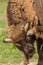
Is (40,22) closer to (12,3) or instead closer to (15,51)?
(12,3)

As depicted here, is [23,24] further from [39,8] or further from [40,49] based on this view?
[40,49]

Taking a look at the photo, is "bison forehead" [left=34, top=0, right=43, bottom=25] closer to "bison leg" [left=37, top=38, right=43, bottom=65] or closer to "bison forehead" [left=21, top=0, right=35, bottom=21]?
"bison forehead" [left=21, top=0, right=35, bottom=21]

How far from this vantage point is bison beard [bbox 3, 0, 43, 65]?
4062 mm

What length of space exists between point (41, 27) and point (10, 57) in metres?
3.28

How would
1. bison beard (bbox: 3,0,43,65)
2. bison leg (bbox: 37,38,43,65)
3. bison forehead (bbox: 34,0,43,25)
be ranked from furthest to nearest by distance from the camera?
1. bison leg (bbox: 37,38,43,65)
2. bison beard (bbox: 3,0,43,65)
3. bison forehead (bbox: 34,0,43,25)

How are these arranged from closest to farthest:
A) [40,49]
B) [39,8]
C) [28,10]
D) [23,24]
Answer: [39,8] → [28,10] → [23,24] → [40,49]

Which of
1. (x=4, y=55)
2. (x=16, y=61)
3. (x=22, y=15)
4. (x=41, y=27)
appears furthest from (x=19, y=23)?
(x=4, y=55)

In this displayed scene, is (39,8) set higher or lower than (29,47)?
higher

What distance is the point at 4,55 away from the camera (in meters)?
7.39

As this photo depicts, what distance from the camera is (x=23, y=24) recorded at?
424cm

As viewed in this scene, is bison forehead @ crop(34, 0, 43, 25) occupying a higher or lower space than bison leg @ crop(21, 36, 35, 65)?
higher

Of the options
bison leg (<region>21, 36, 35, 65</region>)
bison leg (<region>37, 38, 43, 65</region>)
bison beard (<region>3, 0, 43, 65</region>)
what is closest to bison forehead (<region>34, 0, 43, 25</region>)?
bison beard (<region>3, 0, 43, 65</region>)

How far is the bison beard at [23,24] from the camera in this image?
4062 mm

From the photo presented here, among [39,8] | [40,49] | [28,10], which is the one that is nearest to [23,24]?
[28,10]
